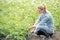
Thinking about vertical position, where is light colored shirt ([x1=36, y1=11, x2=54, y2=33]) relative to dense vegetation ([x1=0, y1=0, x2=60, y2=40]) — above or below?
below

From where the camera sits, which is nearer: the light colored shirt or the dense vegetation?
the light colored shirt

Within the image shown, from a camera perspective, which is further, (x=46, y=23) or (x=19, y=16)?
(x=19, y=16)

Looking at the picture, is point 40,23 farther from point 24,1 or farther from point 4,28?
point 24,1

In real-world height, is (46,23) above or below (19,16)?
below

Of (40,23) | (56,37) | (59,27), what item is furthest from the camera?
(59,27)

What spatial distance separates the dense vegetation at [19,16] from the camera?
811 centimetres

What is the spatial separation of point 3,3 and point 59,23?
2.57m

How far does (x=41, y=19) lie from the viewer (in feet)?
24.2

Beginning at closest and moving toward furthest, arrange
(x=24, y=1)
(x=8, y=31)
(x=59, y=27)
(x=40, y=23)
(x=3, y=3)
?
(x=40, y=23)
(x=8, y=31)
(x=59, y=27)
(x=3, y=3)
(x=24, y=1)

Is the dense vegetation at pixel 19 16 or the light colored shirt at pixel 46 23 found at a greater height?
the dense vegetation at pixel 19 16

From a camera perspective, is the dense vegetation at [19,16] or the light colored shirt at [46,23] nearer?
Answer: the light colored shirt at [46,23]

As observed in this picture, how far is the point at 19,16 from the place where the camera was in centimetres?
970

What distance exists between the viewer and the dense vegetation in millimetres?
8109

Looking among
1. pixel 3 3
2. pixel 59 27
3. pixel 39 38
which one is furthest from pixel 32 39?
pixel 3 3
